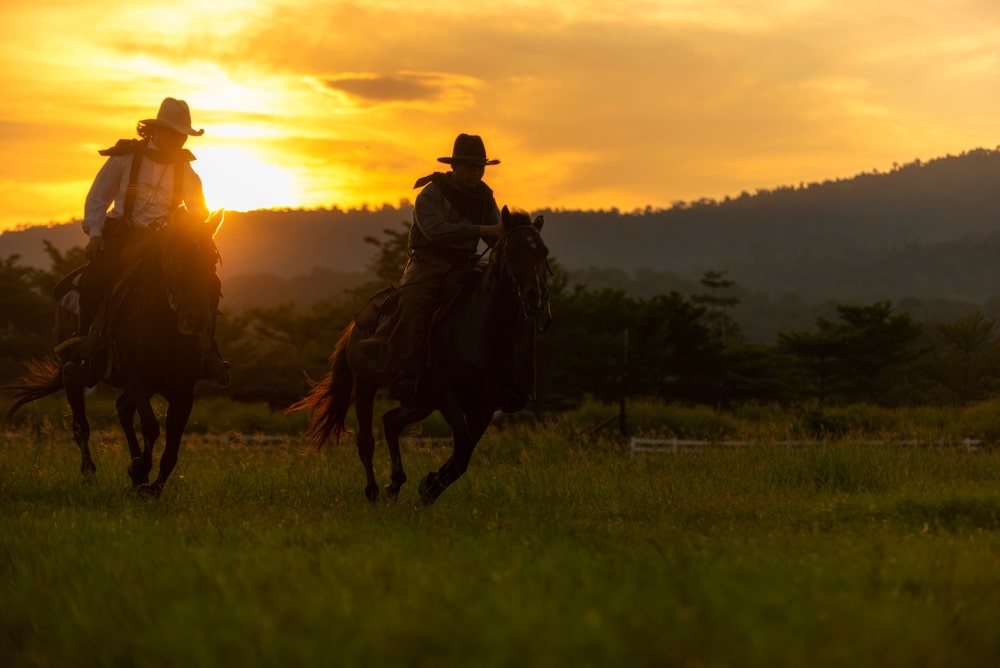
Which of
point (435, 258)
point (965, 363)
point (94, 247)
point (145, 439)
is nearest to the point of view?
point (145, 439)

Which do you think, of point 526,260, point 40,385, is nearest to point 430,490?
point 526,260

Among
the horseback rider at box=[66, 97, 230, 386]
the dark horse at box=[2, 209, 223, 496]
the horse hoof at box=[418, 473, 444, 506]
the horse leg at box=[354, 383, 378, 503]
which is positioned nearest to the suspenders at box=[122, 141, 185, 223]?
the horseback rider at box=[66, 97, 230, 386]

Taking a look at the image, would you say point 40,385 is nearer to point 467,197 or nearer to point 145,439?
point 145,439

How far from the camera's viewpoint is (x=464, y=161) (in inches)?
425

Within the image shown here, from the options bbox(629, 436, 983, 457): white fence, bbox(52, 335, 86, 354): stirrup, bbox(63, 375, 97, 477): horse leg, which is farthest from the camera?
bbox(629, 436, 983, 457): white fence

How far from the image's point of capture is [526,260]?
958 centimetres

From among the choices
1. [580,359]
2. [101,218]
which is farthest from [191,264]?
[580,359]

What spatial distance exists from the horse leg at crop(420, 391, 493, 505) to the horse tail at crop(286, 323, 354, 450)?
2.14 meters

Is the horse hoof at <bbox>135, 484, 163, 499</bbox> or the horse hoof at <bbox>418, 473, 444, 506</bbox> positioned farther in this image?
the horse hoof at <bbox>135, 484, 163, 499</bbox>

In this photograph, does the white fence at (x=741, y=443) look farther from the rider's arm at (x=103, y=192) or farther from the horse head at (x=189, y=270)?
the rider's arm at (x=103, y=192)

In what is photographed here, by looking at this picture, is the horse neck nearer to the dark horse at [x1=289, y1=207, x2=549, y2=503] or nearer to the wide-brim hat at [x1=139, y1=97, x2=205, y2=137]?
the dark horse at [x1=289, y1=207, x2=549, y2=503]

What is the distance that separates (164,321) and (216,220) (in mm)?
991

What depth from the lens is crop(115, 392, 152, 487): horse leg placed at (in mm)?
10844

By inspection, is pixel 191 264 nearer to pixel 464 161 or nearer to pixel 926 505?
pixel 464 161
